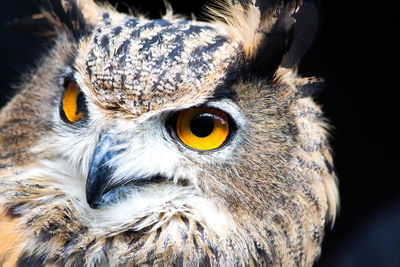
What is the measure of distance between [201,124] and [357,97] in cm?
228

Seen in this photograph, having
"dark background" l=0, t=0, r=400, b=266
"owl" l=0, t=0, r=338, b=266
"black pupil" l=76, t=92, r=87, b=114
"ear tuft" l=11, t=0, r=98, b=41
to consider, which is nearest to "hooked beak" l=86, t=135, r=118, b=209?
"owl" l=0, t=0, r=338, b=266

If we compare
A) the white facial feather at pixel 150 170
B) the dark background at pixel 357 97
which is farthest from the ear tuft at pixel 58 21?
the dark background at pixel 357 97

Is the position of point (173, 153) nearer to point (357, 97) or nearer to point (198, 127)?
point (198, 127)

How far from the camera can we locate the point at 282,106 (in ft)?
3.31

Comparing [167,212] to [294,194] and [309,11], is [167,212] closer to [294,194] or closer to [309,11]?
[294,194]

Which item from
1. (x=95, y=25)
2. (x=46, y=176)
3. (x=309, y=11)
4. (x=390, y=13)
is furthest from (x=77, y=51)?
(x=390, y=13)

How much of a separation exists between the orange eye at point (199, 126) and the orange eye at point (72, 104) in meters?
0.24

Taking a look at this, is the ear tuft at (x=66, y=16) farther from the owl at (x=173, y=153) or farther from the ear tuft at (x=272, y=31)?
the ear tuft at (x=272, y=31)

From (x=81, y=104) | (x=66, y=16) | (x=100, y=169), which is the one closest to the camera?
(x=100, y=169)

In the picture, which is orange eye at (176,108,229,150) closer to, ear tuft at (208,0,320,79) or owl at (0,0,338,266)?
owl at (0,0,338,266)

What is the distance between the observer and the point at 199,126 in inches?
36.0

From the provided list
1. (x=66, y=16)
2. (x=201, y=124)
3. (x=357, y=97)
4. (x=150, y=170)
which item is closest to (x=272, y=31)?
(x=201, y=124)

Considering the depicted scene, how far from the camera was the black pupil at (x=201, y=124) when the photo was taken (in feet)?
3.00

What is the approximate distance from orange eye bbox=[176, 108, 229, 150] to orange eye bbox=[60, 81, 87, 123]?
0.24 metres
